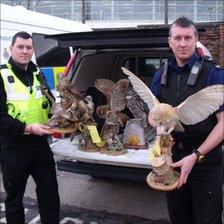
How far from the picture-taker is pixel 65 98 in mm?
3916

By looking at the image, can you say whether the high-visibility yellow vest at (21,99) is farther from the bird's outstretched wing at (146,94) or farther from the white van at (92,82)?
the bird's outstretched wing at (146,94)

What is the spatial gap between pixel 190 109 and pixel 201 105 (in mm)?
74

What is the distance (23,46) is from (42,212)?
4.63 feet

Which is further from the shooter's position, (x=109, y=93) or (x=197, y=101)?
(x=109, y=93)

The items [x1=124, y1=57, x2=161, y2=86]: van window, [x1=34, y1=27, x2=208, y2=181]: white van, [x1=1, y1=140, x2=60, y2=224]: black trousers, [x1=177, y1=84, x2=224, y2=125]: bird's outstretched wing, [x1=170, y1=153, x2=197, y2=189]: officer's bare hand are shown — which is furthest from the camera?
[x1=124, y1=57, x2=161, y2=86]: van window

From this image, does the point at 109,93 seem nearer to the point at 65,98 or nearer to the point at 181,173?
the point at 65,98

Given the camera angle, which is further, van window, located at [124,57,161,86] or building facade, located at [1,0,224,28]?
building facade, located at [1,0,224,28]

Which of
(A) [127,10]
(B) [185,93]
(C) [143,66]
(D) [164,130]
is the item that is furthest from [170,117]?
(A) [127,10]

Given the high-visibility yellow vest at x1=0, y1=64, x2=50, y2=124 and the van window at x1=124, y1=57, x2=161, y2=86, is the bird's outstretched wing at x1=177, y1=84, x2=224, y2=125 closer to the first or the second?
the high-visibility yellow vest at x1=0, y1=64, x2=50, y2=124

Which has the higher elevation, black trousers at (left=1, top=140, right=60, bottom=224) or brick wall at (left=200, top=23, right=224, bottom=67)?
brick wall at (left=200, top=23, right=224, bottom=67)

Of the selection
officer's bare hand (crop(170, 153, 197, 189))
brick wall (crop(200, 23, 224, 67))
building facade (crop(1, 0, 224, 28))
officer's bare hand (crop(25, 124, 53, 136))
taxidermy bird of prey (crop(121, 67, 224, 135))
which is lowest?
officer's bare hand (crop(170, 153, 197, 189))

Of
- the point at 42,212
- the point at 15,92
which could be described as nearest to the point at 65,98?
the point at 15,92

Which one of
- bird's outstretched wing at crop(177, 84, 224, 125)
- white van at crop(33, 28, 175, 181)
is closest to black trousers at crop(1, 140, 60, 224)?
white van at crop(33, 28, 175, 181)

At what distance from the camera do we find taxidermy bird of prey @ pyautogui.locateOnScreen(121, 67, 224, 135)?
244 centimetres
